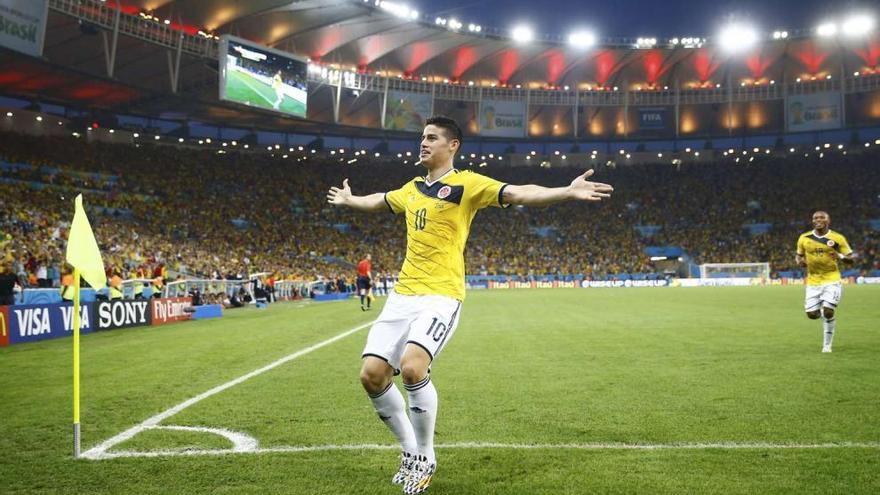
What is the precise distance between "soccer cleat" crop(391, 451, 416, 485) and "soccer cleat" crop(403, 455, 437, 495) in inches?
1.8

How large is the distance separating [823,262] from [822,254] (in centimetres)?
13

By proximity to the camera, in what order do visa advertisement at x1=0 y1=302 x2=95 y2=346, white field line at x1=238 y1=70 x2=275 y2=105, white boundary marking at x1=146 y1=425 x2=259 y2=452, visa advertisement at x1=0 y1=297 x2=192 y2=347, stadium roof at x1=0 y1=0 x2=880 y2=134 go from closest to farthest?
white boundary marking at x1=146 y1=425 x2=259 y2=452 < visa advertisement at x1=0 y1=302 x2=95 y2=346 < visa advertisement at x1=0 y1=297 x2=192 y2=347 < white field line at x1=238 y1=70 x2=275 y2=105 < stadium roof at x1=0 y1=0 x2=880 y2=134

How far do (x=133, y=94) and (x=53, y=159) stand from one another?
249 inches

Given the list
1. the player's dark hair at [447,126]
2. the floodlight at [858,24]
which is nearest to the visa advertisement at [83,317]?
the player's dark hair at [447,126]

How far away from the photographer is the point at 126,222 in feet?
120

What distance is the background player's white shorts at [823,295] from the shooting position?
398 inches

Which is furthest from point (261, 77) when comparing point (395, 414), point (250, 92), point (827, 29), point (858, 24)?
point (858, 24)

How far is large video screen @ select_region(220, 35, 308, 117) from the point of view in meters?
33.7

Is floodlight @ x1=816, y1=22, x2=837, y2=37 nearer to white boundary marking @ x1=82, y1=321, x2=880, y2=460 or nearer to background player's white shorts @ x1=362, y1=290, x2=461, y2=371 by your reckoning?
white boundary marking @ x1=82, y1=321, x2=880, y2=460

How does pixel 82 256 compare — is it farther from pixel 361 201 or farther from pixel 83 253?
pixel 361 201

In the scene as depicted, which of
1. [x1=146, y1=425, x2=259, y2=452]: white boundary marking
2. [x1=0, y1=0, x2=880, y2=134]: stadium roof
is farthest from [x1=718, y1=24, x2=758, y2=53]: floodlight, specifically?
[x1=146, y1=425, x2=259, y2=452]: white boundary marking

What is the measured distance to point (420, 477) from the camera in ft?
13.0

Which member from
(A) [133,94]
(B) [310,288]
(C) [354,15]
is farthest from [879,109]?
(A) [133,94]

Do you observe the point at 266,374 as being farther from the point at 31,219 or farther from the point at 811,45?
the point at 811,45
